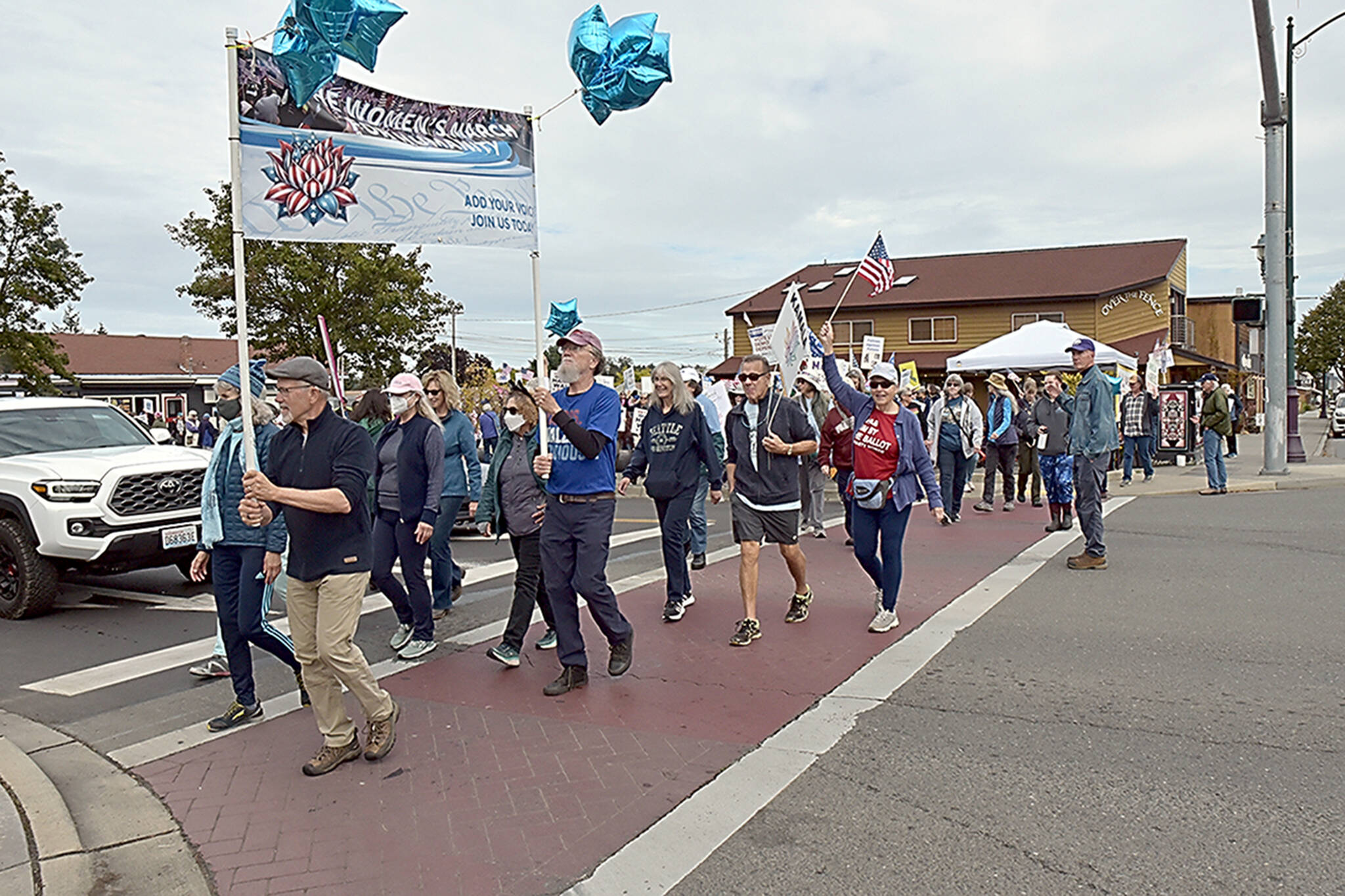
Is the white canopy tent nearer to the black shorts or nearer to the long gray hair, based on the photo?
the long gray hair

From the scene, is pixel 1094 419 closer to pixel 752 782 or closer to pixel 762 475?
pixel 762 475

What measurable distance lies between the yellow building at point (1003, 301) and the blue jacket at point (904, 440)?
30358 mm

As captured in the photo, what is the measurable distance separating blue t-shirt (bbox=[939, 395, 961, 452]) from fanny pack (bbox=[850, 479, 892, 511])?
238 inches

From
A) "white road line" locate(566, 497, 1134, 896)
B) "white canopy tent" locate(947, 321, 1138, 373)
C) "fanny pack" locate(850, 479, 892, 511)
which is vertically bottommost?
"white road line" locate(566, 497, 1134, 896)

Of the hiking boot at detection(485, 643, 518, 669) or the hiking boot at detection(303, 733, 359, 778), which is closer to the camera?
the hiking boot at detection(303, 733, 359, 778)

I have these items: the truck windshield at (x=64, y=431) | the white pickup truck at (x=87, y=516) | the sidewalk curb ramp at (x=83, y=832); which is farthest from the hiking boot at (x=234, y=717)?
the truck windshield at (x=64, y=431)

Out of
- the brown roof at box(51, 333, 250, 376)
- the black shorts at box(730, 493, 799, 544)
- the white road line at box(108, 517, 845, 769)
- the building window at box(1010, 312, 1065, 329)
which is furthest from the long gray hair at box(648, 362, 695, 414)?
the brown roof at box(51, 333, 250, 376)

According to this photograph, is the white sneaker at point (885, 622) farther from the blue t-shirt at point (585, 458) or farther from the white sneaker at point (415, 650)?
the white sneaker at point (415, 650)

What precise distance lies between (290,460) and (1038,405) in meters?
10.2

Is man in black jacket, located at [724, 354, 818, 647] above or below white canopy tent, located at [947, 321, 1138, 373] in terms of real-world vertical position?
below

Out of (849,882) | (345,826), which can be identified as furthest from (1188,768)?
(345,826)

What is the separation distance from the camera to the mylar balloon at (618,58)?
5.93m

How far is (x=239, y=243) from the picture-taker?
495 centimetres

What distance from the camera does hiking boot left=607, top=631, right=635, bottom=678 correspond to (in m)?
6.07
